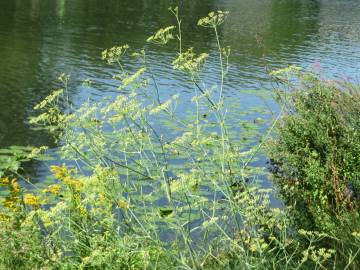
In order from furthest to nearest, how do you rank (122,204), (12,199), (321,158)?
1. (321,158)
2. (12,199)
3. (122,204)

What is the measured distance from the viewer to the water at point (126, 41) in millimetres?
17084

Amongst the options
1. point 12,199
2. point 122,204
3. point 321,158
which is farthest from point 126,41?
point 122,204

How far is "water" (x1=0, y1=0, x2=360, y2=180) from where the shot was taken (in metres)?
17.1

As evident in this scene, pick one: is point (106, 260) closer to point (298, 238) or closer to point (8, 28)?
point (298, 238)

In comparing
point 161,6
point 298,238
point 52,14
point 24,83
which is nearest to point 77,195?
point 298,238

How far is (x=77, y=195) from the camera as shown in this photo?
566cm

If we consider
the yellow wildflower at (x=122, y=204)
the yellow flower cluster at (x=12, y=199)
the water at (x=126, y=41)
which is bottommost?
the water at (x=126, y=41)

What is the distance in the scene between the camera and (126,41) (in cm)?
2778

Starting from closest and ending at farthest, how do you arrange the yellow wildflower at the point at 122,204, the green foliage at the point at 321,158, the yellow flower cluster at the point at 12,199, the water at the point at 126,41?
the yellow wildflower at the point at 122,204
the yellow flower cluster at the point at 12,199
the green foliage at the point at 321,158
the water at the point at 126,41

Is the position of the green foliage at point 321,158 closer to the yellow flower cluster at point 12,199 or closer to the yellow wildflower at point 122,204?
the yellow wildflower at point 122,204

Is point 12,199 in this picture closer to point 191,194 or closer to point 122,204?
point 122,204

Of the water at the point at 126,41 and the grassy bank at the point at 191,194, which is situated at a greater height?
the grassy bank at the point at 191,194

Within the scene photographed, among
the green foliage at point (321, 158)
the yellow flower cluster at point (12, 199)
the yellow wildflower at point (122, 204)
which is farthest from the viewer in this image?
the green foliage at point (321, 158)

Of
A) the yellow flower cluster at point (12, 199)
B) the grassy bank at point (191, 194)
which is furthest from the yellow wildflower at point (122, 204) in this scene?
the yellow flower cluster at point (12, 199)
